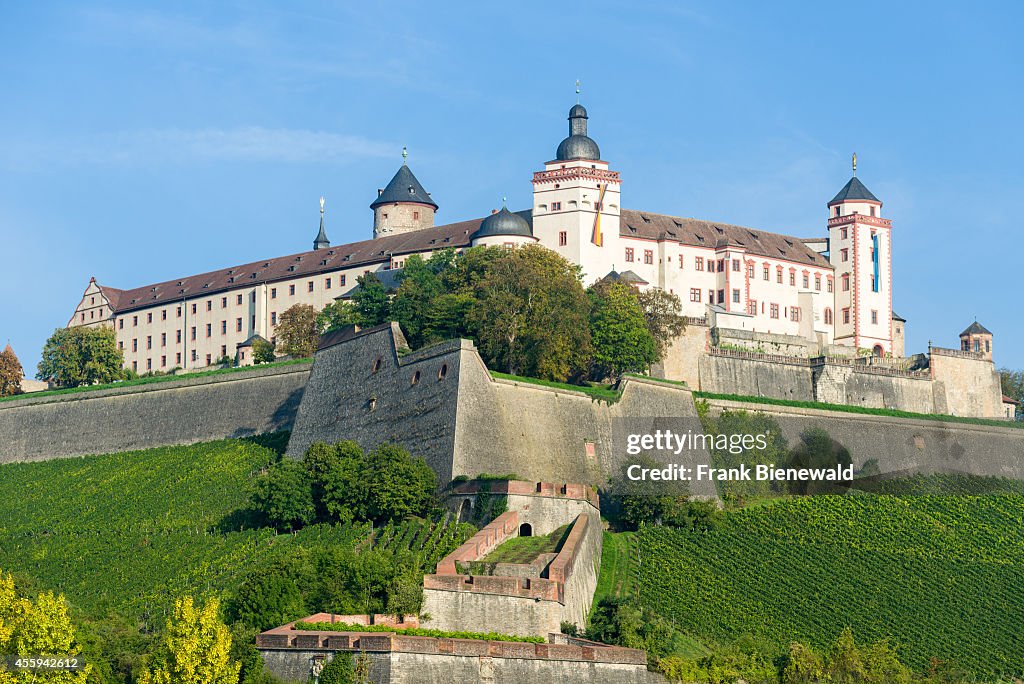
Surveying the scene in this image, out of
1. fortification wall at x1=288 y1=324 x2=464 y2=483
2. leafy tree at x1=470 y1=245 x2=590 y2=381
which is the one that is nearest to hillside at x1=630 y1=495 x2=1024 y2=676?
fortification wall at x1=288 y1=324 x2=464 y2=483

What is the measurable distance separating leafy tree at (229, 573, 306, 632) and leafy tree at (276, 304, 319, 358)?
3471cm

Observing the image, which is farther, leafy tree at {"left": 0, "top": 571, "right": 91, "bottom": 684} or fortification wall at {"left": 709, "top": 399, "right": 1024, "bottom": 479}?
→ fortification wall at {"left": 709, "top": 399, "right": 1024, "bottom": 479}

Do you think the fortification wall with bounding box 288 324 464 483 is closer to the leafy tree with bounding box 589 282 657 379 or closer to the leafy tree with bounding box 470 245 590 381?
the leafy tree with bounding box 470 245 590 381

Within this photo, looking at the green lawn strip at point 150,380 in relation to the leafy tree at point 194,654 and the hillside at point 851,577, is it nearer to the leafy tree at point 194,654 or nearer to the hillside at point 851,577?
the hillside at point 851,577

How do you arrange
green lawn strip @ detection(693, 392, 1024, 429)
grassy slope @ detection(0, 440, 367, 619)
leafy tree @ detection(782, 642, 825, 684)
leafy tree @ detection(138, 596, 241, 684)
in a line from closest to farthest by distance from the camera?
leafy tree @ detection(138, 596, 241, 684) → leafy tree @ detection(782, 642, 825, 684) → grassy slope @ detection(0, 440, 367, 619) → green lawn strip @ detection(693, 392, 1024, 429)

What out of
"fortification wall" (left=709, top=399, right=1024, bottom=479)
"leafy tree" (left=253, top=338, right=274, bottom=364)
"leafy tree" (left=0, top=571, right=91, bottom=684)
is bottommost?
"leafy tree" (left=0, top=571, right=91, bottom=684)

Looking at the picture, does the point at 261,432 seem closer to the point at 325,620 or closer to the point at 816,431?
the point at 816,431

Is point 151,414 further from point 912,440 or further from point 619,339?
point 912,440

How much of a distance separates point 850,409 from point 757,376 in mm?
4490

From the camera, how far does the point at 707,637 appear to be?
181 ft

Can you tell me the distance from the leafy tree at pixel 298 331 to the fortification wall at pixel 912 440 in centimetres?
2056

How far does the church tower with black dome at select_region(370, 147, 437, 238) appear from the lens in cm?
9850

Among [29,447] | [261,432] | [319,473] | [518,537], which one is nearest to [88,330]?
[29,447]

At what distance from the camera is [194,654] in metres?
41.9
